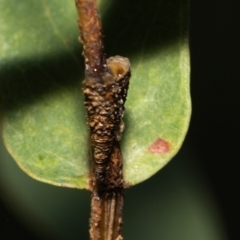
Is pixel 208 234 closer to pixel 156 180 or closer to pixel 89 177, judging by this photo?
pixel 156 180

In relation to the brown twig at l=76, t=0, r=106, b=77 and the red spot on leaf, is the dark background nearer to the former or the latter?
the red spot on leaf

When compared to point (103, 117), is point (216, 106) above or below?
above

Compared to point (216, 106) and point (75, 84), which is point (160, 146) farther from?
point (216, 106)

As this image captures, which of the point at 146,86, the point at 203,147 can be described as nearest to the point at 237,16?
the point at 203,147

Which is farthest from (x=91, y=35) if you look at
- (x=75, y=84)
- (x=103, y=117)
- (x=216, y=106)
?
(x=216, y=106)

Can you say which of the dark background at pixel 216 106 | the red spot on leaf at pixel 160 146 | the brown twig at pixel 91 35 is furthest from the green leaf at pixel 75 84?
the dark background at pixel 216 106

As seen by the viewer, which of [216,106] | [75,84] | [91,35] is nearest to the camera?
[91,35]
